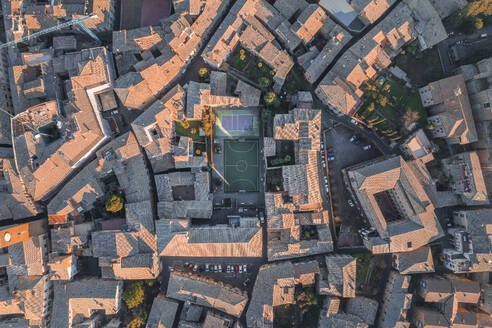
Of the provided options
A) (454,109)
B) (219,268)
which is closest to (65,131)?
(219,268)

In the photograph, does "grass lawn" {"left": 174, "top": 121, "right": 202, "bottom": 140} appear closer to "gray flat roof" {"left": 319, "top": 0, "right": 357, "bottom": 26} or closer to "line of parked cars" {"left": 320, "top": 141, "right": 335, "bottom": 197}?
"line of parked cars" {"left": 320, "top": 141, "right": 335, "bottom": 197}

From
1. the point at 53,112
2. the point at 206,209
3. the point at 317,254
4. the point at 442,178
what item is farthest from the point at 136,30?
the point at 442,178

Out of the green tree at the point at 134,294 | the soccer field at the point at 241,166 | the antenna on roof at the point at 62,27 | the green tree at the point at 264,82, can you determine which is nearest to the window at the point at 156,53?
the antenna on roof at the point at 62,27

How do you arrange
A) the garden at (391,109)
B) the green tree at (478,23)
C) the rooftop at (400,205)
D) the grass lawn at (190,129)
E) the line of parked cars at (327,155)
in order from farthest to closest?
the grass lawn at (190,129) < the line of parked cars at (327,155) < the garden at (391,109) < the green tree at (478,23) < the rooftop at (400,205)

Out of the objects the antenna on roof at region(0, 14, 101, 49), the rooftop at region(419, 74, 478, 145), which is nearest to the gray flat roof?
the rooftop at region(419, 74, 478, 145)

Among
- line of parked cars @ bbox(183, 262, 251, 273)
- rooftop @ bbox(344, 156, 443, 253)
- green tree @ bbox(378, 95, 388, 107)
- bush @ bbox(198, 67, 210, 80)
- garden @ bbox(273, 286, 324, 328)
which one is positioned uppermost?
bush @ bbox(198, 67, 210, 80)

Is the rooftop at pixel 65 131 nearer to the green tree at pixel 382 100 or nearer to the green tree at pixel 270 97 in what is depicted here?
the green tree at pixel 270 97

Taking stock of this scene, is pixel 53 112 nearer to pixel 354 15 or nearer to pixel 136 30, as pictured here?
pixel 136 30

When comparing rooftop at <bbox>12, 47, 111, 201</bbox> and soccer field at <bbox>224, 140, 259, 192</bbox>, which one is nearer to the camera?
rooftop at <bbox>12, 47, 111, 201</bbox>
